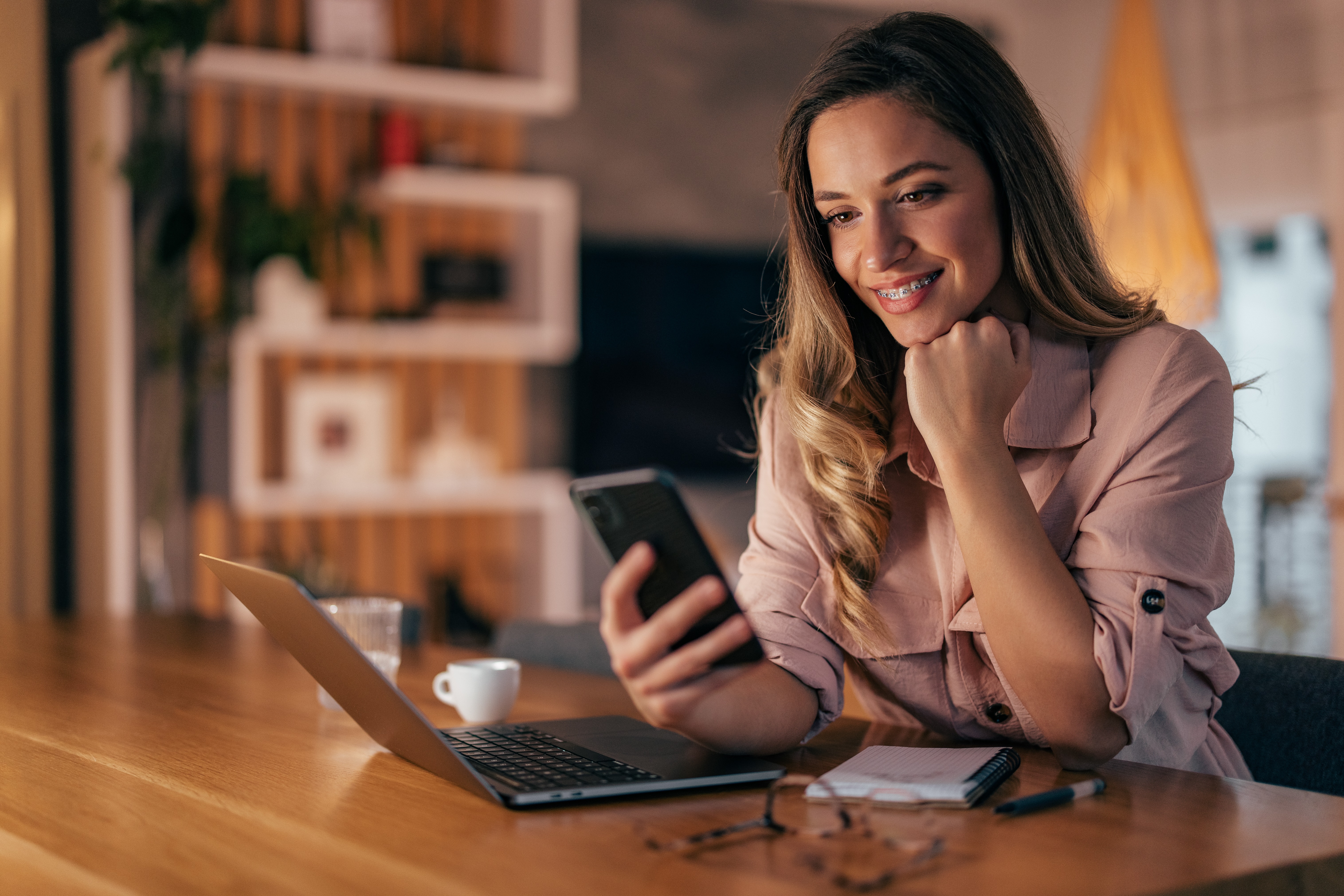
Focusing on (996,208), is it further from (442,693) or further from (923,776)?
(442,693)

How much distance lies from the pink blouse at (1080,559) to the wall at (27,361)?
2.93 meters

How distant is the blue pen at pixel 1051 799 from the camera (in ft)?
2.86

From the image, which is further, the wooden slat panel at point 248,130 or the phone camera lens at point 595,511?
the wooden slat panel at point 248,130

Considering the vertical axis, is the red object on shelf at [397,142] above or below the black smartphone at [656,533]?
above

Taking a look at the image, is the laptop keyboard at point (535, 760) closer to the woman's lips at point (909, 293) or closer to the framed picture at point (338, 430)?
the woman's lips at point (909, 293)

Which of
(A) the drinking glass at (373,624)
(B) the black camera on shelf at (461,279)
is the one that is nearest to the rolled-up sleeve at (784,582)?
(A) the drinking glass at (373,624)

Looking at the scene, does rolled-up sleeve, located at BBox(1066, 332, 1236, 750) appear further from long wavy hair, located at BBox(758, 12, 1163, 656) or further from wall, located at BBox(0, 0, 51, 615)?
wall, located at BBox(0, 0, 51, 615)

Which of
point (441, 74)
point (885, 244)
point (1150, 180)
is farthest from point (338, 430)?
point (885, 244)

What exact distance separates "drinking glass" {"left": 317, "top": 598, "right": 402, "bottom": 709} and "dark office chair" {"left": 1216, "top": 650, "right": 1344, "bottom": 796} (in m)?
0.90

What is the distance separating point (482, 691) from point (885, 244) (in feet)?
1.99

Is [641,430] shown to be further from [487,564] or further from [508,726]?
[508,726]

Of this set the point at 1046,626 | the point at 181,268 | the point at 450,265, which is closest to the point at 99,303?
the point at 181,268

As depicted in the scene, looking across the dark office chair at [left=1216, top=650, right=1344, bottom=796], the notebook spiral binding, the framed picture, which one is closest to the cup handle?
the notebook spiral binding

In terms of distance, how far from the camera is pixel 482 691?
4.20 feet
